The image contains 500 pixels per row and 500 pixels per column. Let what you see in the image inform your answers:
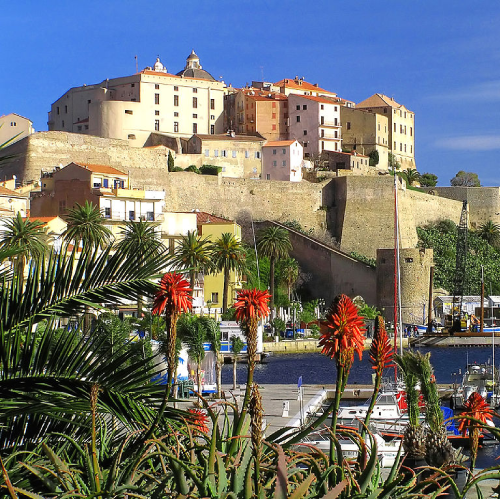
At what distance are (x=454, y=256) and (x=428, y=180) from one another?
19977 mm

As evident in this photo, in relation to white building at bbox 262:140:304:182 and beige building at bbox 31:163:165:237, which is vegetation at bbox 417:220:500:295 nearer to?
white building at bbox 262:140:304:182

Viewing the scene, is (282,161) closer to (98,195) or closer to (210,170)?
(210,170)

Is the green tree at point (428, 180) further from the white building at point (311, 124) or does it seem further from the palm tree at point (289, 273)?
the palm tree at point (289, 273)

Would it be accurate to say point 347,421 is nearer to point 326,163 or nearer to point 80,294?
point 80,294

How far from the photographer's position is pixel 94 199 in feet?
172

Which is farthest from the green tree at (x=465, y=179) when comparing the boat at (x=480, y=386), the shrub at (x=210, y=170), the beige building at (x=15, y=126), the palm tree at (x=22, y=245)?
the palm tree at (x=22, y=245)

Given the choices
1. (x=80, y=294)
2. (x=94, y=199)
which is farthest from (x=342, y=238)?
(x=80, y=294)

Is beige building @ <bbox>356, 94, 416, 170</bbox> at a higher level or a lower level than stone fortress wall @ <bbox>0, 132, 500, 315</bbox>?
higher

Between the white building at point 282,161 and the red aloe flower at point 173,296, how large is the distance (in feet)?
206

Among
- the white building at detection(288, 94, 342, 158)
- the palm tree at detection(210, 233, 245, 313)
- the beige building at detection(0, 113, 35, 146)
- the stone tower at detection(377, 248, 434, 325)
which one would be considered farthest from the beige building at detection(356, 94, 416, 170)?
the palm tree at detection(210, 233, 245, 313)

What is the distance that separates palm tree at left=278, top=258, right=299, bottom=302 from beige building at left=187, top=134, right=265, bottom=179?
34.7 feet

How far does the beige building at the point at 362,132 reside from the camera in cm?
7762

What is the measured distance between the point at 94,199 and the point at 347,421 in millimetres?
31384

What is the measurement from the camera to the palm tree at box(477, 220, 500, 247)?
73.6 m
